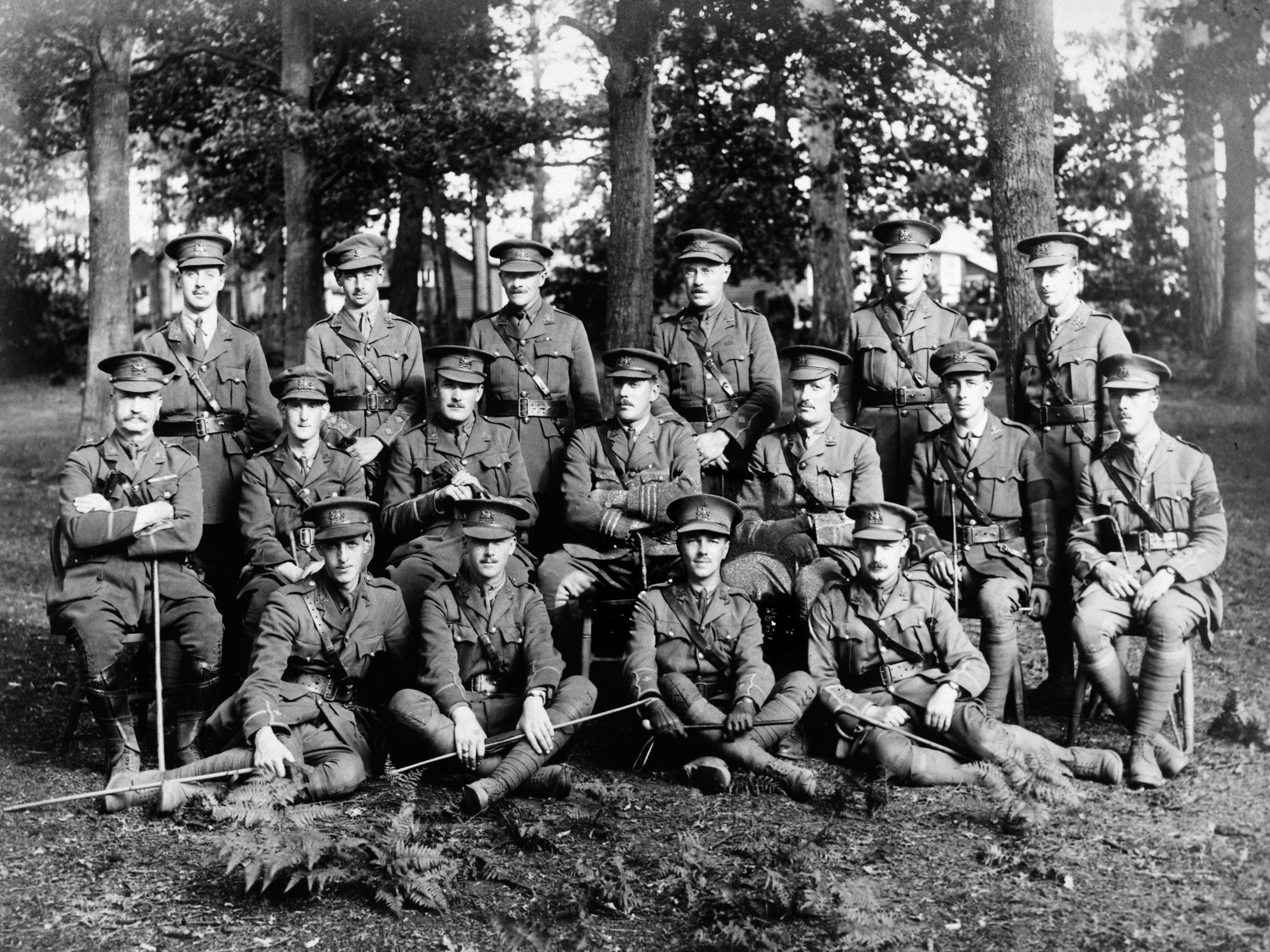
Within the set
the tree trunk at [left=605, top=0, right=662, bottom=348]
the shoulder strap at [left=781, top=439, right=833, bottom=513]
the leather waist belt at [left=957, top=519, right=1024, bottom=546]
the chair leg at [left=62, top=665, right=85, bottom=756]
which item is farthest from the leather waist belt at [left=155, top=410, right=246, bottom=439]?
the tree trunk at [left=605, top=0, right=662, bottom=348]

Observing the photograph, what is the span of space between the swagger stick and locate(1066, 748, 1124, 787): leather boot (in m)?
Answer: 1.84

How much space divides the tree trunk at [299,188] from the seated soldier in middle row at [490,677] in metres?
9.64

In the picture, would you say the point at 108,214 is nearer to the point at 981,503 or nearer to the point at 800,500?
the point at 800,500

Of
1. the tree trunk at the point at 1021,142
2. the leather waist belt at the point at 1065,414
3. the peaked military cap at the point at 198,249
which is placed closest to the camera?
the leather waist belt at the point at 1065,414

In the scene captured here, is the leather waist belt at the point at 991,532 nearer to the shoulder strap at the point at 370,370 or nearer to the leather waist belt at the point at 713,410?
the leather waist belt at the point at 713,410

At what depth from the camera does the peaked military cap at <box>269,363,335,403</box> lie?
625 cm

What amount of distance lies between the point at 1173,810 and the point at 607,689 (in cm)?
302

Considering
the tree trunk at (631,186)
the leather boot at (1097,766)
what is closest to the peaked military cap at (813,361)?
the leather boot at (1097,766)

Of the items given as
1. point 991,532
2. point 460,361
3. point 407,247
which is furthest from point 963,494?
point 407,247

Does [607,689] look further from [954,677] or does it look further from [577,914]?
[577,914]

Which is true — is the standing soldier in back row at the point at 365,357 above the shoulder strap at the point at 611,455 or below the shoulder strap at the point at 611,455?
above

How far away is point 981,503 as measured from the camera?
630 centimetres

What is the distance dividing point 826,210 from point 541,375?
8.63 metres

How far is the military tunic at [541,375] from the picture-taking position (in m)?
→ 7.12
